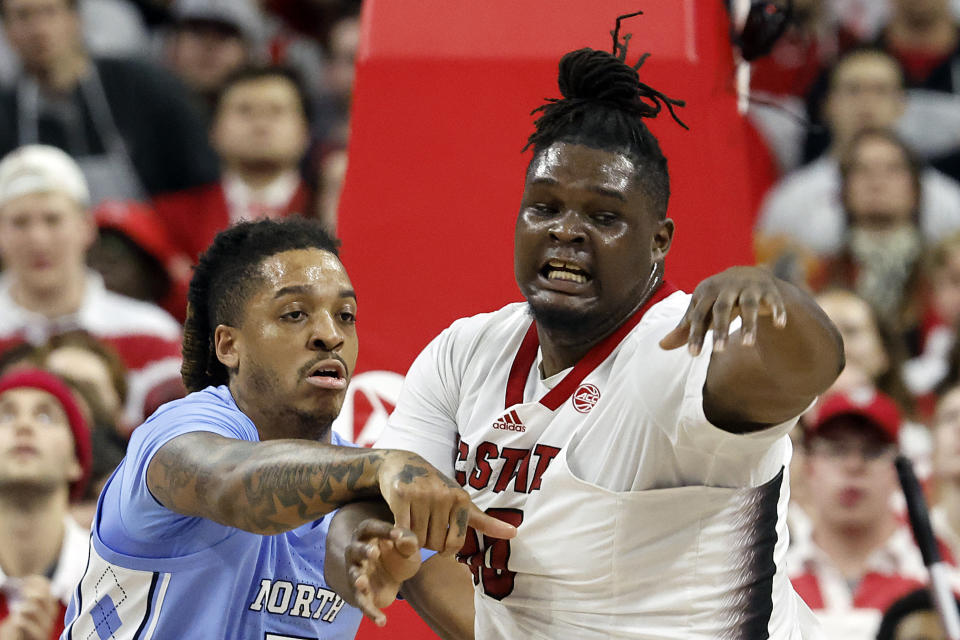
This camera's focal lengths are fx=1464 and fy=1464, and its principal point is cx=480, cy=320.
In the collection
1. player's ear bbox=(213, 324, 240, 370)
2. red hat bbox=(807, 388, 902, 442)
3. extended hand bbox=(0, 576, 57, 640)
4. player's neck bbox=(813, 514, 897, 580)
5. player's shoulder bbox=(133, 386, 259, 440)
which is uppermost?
player's ear bbox=(213, 324, 240, 370)

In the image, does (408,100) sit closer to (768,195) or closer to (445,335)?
(445,335)

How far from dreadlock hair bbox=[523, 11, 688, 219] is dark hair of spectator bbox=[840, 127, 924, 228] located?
360cm

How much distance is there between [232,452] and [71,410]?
6.87 feet

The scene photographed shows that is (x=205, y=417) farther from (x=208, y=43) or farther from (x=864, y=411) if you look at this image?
(x=208, y=43)

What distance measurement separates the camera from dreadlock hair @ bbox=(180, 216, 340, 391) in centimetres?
283

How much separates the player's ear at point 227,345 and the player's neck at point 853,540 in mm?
2352

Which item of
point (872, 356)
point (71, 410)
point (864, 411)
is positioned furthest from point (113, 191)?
point (864, 411)

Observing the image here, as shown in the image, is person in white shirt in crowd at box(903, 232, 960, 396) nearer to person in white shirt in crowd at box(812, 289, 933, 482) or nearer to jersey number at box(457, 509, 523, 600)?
person in white shirt in crowd at box(812, 289, 933, 482)

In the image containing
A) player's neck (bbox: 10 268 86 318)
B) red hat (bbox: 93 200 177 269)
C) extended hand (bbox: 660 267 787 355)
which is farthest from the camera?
red hat (bbox: 93 200 177 269)

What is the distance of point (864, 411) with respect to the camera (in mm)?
4562

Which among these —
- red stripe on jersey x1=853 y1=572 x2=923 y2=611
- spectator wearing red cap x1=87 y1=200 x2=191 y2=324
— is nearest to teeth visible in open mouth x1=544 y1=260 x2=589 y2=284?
red stripe on jersey x1=853 y1=572 x2=923 y2=611

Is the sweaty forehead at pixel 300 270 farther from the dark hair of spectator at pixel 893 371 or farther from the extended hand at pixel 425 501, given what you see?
the dark hair of spectator at pixel 893 371

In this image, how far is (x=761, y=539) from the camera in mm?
2354

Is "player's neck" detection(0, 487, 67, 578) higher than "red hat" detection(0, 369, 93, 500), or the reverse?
"red hat" detection(0, 369, 93, 500)
